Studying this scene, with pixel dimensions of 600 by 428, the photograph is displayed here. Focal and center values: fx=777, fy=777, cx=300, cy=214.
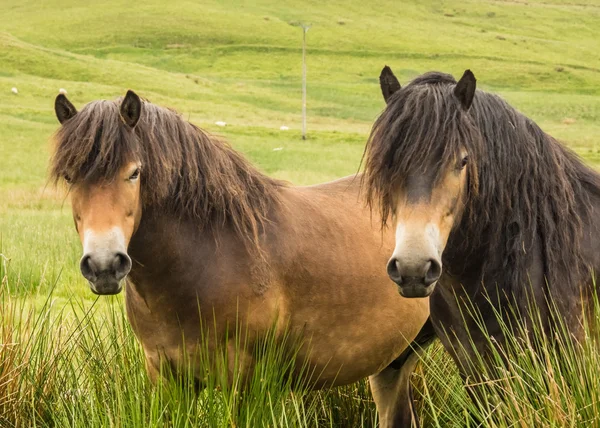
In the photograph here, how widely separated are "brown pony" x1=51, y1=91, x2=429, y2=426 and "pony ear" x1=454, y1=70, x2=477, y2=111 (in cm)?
135

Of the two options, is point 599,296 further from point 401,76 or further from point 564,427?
point 401,76

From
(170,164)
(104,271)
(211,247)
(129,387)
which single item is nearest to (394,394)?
(211,247)

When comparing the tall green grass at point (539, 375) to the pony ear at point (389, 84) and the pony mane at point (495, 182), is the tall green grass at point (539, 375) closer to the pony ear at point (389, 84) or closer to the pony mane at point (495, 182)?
the pony mane at point (495, 182)

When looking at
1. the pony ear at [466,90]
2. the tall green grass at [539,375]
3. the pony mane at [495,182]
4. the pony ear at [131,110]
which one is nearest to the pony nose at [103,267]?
the pony ear at [131,110]

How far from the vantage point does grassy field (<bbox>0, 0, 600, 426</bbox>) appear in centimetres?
2366

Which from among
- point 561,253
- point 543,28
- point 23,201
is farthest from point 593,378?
point 543,28

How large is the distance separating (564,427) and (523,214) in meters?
0.99

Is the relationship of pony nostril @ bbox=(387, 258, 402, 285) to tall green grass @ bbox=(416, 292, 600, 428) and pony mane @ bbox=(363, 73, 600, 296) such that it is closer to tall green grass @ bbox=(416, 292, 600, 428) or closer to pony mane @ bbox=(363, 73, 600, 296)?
pony mane @ bbox=(363, 73, 600, 296)

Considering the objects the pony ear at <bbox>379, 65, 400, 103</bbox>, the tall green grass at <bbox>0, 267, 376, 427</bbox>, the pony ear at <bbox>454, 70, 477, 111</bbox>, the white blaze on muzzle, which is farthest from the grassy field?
the pony ear at <bbox>454, 70, 477, 111</bbox>

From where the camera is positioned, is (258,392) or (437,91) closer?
(437,91)

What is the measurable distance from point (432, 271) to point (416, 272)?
0.08 m

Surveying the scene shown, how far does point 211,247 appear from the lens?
4.01 meters

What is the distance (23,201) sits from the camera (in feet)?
62.6

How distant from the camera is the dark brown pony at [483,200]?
3191 mm
